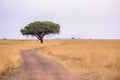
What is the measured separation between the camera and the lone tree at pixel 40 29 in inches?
4114

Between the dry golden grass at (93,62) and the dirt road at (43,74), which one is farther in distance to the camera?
the dry golden grass at (93,62)

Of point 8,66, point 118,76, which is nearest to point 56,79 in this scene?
point 118,76

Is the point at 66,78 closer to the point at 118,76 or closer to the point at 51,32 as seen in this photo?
the point at 118,76

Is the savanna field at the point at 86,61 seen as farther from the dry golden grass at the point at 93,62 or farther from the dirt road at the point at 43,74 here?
the dirt road at the point at 43,74

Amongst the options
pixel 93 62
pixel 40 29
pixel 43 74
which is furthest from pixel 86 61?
pixel 40 29

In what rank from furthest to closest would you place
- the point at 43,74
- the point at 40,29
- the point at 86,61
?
the point at 40,29 → the point at 86,61 → the point at 43,74

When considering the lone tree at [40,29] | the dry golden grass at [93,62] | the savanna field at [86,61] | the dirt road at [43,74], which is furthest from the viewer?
the lone tree at [40,29]

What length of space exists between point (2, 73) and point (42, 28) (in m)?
87.6

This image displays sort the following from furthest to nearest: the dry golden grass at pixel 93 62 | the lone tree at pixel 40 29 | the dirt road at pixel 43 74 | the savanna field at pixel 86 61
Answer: the lone tree at pixel 40 29 → the savanna field at pixel 86 61 → the dry golden grass at pixel 93 62 → the dirt road at pixel 43 74

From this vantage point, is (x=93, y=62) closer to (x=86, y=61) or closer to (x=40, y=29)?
(x=86, y=61)

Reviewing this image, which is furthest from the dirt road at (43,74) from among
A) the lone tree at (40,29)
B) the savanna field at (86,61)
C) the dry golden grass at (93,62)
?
the lone tree at (40,29)

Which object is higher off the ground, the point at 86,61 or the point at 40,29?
the point at 40,29

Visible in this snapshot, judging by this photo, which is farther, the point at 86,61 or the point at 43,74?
the point at 86,61

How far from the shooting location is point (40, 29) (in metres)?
104
